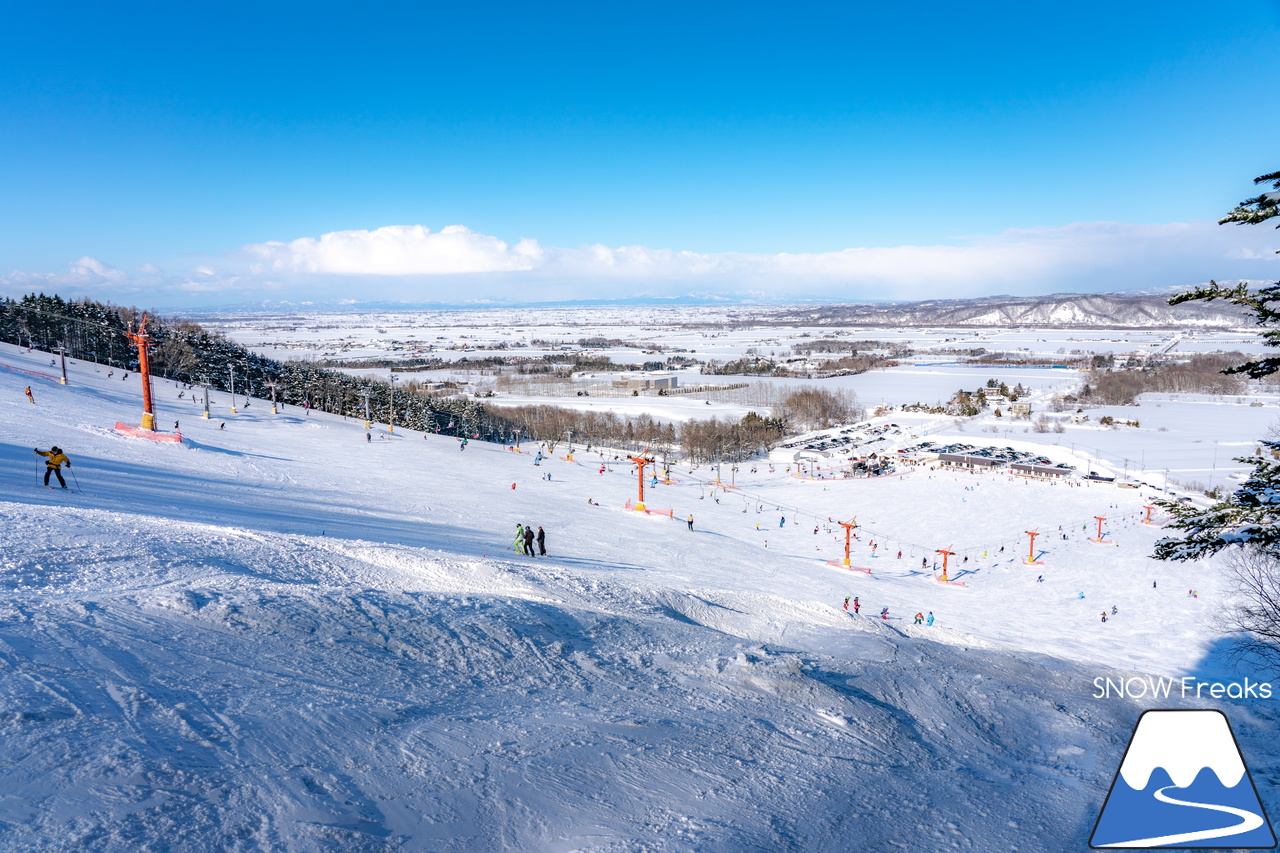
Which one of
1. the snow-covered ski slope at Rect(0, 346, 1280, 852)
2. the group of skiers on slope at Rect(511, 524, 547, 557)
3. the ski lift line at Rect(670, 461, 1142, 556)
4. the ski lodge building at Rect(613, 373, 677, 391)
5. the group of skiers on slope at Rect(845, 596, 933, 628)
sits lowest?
the ski lift line at Rect(670, 461, 1142, 556)

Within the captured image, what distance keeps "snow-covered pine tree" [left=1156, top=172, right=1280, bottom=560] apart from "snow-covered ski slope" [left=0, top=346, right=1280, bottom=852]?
97.2 inches

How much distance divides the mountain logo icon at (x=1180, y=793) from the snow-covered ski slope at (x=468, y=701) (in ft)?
2.51

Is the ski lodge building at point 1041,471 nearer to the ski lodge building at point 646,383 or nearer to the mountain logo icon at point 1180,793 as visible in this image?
the mountain logo icon at point 1180,793

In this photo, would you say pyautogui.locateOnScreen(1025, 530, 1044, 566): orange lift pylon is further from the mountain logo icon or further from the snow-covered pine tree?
the mountain logo icon

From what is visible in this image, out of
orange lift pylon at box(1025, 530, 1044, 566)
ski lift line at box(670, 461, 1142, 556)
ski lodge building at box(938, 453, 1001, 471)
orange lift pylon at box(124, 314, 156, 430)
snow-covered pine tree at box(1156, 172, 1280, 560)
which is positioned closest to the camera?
snow-covered pine tree at box(1156, 172, 1280, 560)

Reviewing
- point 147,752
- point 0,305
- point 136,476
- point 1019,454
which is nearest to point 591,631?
point 147,752

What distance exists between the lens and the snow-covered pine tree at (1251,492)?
4.77 m

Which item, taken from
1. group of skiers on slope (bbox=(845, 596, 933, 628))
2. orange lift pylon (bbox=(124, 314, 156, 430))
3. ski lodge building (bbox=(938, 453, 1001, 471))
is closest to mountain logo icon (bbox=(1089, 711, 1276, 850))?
group of skiers on slope (bbox=(845, 596, 933, 628))

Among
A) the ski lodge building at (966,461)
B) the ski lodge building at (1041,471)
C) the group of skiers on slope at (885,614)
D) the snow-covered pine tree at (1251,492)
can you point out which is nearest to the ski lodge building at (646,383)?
the ski lodge building at (966,461)

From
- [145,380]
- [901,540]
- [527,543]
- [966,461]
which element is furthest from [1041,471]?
[145,380]

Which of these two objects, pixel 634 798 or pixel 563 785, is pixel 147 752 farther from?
pixel 634 798

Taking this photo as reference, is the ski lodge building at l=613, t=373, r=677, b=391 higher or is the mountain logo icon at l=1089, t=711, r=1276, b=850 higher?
the mountain logo icon at l=1089, t=711, r=1276, b=850

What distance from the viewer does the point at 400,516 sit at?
1677 cm

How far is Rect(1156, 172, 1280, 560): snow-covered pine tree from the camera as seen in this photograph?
4.77 metres
